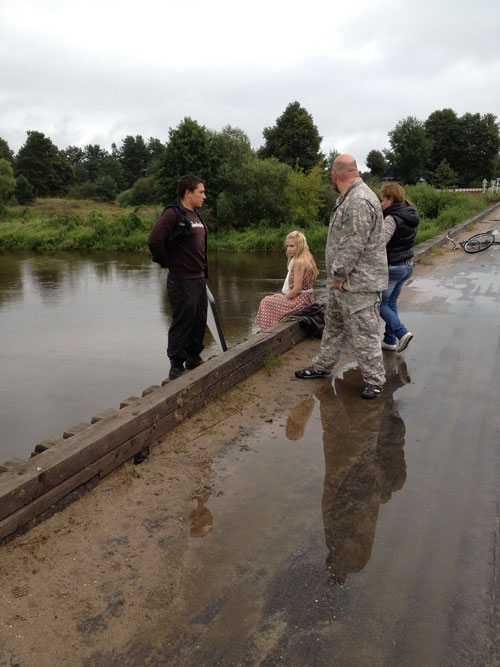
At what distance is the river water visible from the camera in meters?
7.54

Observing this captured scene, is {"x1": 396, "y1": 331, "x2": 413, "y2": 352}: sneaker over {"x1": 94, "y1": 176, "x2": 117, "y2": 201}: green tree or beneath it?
beneath

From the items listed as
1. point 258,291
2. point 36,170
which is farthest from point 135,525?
point 36,170

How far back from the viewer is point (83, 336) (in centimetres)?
1159

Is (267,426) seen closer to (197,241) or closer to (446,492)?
(446,492)

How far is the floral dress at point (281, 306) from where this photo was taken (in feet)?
21.5

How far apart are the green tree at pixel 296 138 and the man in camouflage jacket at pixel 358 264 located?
60.5 meters

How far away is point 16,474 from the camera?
2889 millimetres

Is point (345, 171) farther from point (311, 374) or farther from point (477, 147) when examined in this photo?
point (477, 147)

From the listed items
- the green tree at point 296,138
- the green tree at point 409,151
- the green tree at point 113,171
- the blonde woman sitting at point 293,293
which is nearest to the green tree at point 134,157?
the green tree at point 113,171

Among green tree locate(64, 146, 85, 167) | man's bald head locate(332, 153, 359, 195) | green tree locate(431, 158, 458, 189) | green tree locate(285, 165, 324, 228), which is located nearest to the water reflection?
man's bald head locate(332, 153, 359, 195)

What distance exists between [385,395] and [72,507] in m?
2.79

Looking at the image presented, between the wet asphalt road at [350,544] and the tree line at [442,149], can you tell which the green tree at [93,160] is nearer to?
the tree line at [442,149]

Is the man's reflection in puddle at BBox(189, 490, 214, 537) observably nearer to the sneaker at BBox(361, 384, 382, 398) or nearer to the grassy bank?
the sneaker at BBox(361, 384, 382, 398)

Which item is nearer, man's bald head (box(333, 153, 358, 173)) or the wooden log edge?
the wooden log edge
